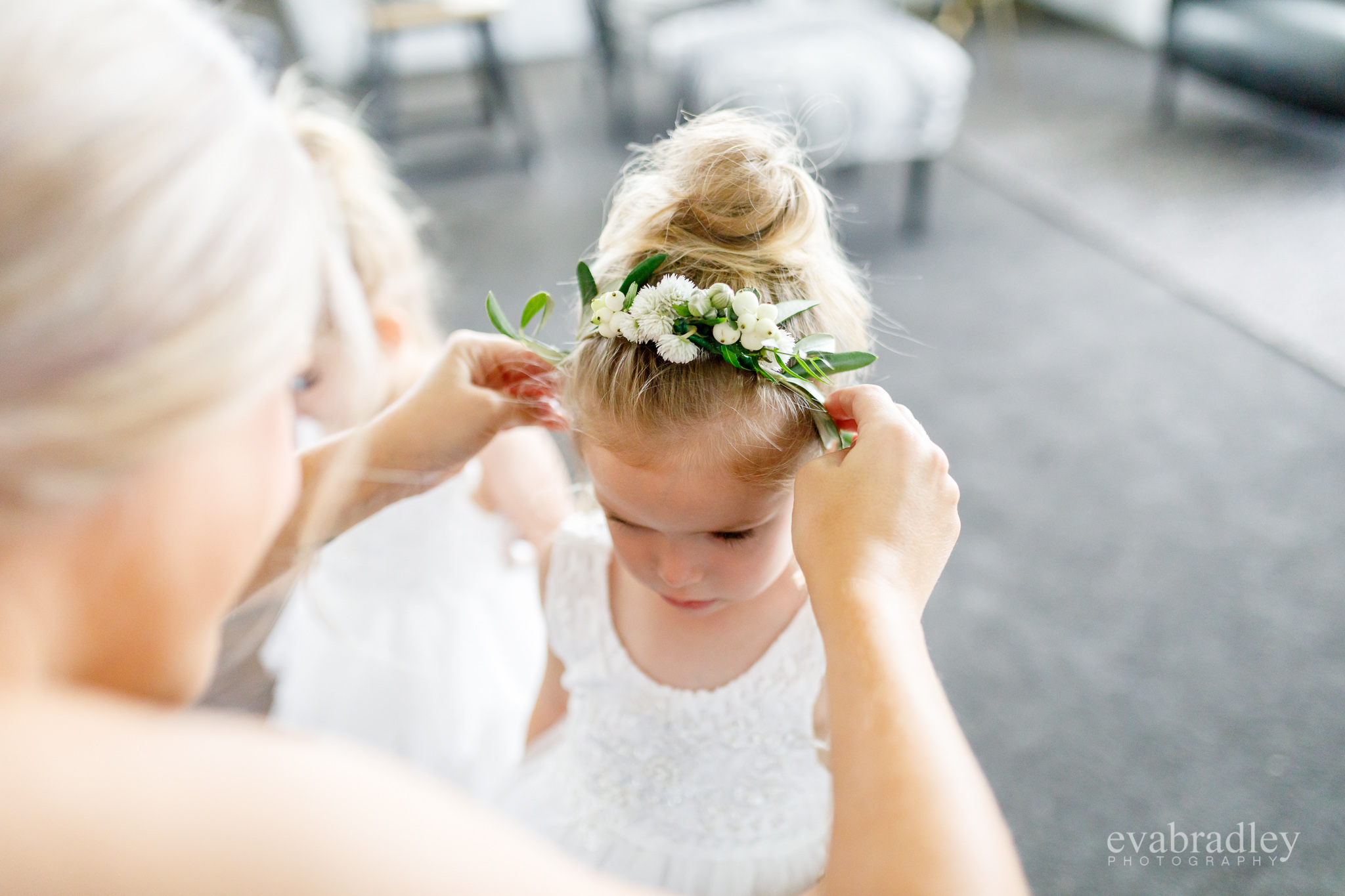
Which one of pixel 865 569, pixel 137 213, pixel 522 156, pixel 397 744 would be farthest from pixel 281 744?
pixel 522 156

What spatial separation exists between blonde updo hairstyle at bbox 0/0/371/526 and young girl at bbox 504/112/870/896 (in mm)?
389

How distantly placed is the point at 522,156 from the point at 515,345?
315cm

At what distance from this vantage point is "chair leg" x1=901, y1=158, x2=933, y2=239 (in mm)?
3084

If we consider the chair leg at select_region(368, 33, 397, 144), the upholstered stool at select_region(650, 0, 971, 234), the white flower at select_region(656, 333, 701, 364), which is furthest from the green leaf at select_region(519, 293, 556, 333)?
the chair leg at select_region(368, 33, 397, 144)

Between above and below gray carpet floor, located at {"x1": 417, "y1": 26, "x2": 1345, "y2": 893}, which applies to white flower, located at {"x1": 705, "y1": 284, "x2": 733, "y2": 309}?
above

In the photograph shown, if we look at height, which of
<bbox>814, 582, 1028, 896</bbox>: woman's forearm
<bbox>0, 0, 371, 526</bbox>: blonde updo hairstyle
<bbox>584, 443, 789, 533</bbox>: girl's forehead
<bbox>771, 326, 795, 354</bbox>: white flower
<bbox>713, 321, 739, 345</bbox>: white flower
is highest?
<bbox>0, 0, 371, 526</bbox>: blonde updo hairstyle

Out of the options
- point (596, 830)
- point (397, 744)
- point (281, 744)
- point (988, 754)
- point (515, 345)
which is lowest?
point (988, 754)

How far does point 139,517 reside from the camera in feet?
1.45

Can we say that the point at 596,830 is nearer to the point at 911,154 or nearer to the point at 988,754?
the point at 988,754

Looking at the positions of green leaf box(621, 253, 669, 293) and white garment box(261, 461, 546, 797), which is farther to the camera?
white garment box(261, 461, 546, 797)

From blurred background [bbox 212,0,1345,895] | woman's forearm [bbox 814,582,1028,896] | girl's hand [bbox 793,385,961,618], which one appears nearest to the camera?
woman's forearm [bbox 814,582,1028,896]

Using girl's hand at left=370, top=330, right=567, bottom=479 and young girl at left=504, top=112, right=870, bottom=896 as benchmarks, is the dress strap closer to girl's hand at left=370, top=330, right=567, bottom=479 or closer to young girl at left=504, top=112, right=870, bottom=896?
young girl at left=504, top=112, right=870, bottom=896

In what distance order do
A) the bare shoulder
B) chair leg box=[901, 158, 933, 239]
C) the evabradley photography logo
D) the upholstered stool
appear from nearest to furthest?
1. the bare shoulder
2. the evabradley photography logo
3. the upholstered stool
4. chair leg box=[901, 158, 933, 239]

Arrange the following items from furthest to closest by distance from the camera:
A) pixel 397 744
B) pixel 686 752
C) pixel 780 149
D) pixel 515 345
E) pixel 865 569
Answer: pixel 397 744, pixel 686 752, pixel 515 345, pixel 780 149, pixel 865 569
